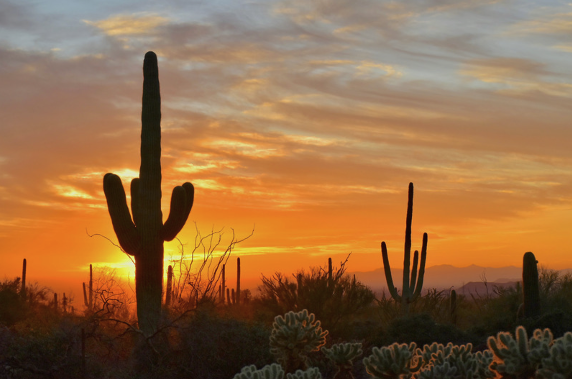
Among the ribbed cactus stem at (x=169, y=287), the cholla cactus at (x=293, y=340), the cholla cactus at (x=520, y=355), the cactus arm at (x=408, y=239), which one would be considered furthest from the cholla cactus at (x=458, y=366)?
the cactus arm at (x=408, y=239)

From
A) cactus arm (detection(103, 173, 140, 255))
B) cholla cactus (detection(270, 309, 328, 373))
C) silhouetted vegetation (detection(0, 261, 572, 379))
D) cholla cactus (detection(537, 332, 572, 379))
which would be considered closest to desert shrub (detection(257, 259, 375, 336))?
silhouetted vegetation (detection(0, 261, 572, 379))

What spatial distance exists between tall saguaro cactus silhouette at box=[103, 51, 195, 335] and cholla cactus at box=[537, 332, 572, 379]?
1336cm

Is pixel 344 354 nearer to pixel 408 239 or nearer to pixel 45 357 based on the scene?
pixel 45 357

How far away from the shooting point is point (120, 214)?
59.1 feet

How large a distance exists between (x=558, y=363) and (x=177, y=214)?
14.3 meters

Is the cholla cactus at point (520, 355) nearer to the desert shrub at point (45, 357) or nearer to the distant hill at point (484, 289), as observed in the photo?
the desert shrub at point (45, 357)

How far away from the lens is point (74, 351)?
13227 millimetres

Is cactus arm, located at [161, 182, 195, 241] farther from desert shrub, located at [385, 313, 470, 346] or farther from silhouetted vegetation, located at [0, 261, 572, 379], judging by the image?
desert shrub, located at [385, 313, 470, 346]

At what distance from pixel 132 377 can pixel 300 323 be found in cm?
542

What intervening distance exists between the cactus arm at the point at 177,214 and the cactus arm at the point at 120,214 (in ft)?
2.84

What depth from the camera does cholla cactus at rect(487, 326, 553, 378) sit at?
5.29 metres

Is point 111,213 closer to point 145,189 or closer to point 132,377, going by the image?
point 145,189

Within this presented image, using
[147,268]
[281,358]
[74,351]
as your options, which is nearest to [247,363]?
[74,351]

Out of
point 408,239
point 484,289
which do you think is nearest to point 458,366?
point 408,239
